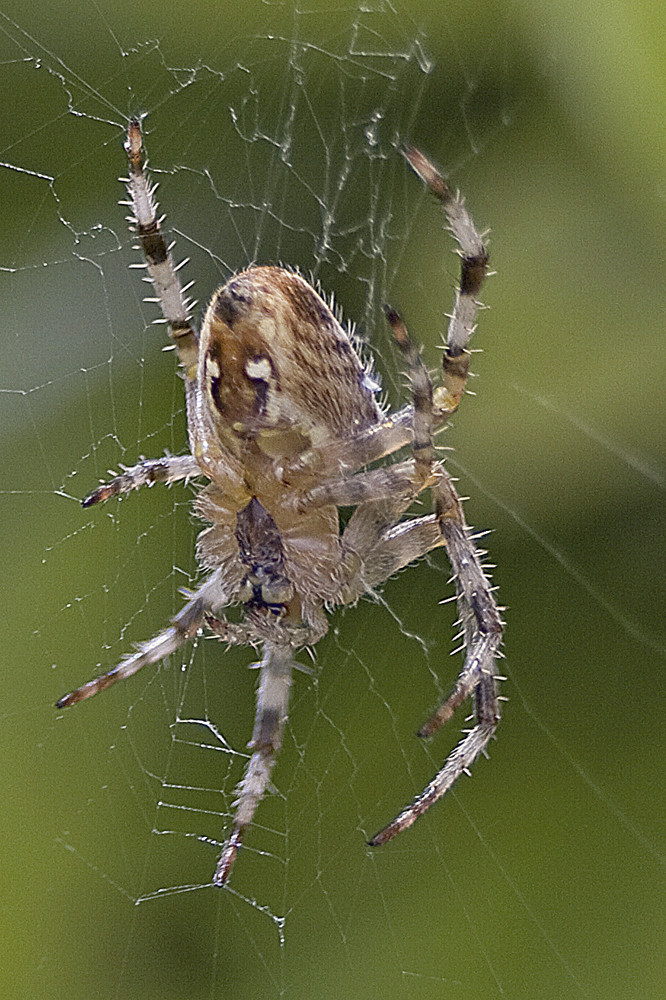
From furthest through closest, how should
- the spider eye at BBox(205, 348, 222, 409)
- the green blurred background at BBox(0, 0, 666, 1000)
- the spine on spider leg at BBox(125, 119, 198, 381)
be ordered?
the green blurred background at BBox(0, 0, 666, 1000) → the spine on spider leg at BBox(125, 119, 198, 381) → the spider eye at BBox(205, 348, 222, 409)

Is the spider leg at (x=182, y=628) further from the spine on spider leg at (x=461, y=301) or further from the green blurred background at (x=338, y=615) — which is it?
the spine on spider leg at (x=461, y=301)

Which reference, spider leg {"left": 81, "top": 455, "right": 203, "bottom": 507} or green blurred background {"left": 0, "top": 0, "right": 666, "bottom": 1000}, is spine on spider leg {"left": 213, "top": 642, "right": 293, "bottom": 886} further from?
spider leg {"left": 81, "top": 455, "right": 203, "bottom": 507}

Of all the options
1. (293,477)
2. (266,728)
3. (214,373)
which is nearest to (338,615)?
(266,728)

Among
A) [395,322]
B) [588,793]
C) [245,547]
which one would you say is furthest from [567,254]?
[588,793]

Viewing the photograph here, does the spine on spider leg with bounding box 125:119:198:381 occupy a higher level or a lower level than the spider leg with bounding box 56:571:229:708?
higher

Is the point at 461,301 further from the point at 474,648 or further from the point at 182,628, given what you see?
the point at 182,628

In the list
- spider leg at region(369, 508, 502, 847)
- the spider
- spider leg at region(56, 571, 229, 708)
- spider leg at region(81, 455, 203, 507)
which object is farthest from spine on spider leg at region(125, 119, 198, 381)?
spider leg at region(369, 508, 502, 847)
